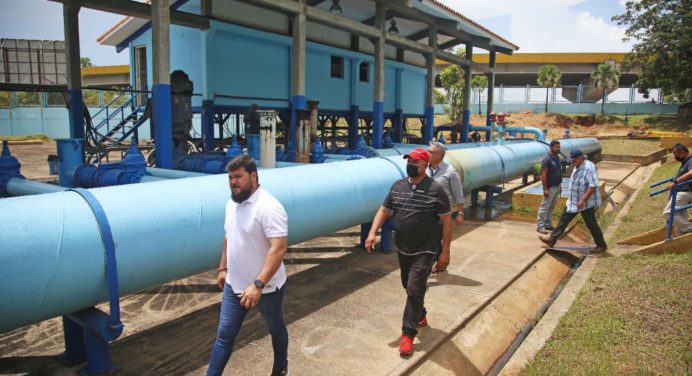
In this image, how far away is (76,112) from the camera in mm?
14531

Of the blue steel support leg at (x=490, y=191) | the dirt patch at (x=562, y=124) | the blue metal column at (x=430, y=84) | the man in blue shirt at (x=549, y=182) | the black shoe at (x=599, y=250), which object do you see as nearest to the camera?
the black shoe at (x=599, y=250)

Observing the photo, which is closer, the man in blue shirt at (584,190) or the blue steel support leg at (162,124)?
the man in blue shirt at (584,190)

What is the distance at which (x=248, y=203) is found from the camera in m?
3.49

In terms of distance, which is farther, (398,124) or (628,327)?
(398,124)

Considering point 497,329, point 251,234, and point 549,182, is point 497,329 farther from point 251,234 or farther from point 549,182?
point 549,182

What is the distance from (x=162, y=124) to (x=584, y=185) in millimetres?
8815

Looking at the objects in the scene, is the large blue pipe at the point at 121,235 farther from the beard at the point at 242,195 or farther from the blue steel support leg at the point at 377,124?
the blue steel support leg at the point at 377,124

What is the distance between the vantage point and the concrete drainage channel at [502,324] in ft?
15.8

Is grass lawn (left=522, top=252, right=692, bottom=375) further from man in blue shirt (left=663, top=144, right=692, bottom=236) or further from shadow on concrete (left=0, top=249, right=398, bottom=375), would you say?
shadow on concrete (left=0, top=249, right=398, bottom=375)

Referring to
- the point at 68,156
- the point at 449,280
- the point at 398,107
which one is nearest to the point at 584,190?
the point at 449,280

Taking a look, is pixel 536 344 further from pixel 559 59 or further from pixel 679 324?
pixel 559 59

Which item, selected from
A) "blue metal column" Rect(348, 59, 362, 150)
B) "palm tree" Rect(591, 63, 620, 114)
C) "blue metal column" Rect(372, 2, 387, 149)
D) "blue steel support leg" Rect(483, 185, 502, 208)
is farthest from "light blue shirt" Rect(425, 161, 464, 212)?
"palm tree" Rect(591, 63, 620, 114)

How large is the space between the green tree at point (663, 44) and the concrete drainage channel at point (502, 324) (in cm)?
3907

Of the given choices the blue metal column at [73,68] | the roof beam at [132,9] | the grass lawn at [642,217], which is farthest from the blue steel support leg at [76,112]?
the grass lawn at [642,217]
